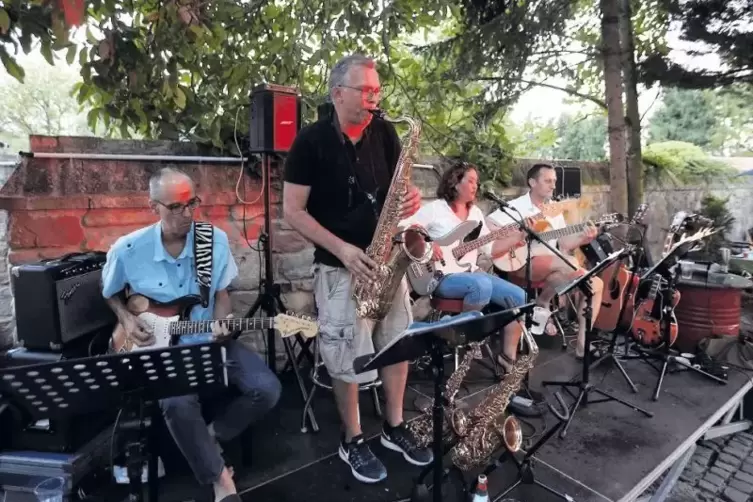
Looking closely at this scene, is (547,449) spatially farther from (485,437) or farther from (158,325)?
(158,325)

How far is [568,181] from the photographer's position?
5926 mm

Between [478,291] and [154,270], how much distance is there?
2.12 meters

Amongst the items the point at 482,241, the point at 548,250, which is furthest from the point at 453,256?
the point at 548,250

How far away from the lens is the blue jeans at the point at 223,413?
2.33 meters

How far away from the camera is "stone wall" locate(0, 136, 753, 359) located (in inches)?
115

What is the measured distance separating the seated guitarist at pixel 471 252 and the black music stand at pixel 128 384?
2.02 m

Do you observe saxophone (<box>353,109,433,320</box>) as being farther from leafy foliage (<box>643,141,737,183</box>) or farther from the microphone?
leafy foliage (<box>643,141,737,183</box>)

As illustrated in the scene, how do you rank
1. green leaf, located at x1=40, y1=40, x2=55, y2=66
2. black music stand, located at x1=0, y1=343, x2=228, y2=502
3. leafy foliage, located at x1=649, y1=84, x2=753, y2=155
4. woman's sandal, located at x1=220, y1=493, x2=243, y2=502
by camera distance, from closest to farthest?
1. black music stand, located at x1=0, y1=343, x2=228, y2=502
2. woman's sandal, located at x1=220, y1=493, x2=243, y2=502
3. green leaf, located at x1=40, y1=40, x2=55, y2=66
4. leafy foliage, located at x1=649, y1=84, x2=753, y2=155

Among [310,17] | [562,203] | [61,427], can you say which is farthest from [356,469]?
[562,203]

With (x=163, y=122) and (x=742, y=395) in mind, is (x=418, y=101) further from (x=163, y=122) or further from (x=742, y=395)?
(x=742, y=395)

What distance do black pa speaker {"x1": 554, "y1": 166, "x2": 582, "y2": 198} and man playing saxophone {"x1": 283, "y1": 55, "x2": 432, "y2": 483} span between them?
365cm

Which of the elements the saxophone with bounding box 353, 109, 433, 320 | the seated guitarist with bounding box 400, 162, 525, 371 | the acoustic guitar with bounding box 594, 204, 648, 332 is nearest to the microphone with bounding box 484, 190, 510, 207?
the seated guitarist with bounding box 400, 162, 525, 371

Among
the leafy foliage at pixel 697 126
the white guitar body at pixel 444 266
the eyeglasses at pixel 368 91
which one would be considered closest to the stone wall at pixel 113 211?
the white guitar body at pixel 444 266

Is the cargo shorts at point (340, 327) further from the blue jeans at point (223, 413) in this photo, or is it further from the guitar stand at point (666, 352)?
the guitar stand at point (666, 352)
